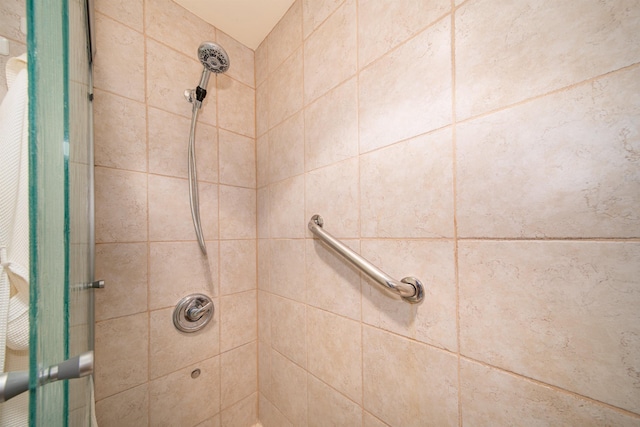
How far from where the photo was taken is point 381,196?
55 cm

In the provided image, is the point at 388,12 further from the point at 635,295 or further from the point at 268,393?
the point at 268,393

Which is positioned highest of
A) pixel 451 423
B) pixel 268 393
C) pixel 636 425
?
pixel 636 425

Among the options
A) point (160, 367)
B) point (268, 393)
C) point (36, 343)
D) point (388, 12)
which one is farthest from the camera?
point (268, 393)

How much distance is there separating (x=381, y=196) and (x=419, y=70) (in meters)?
0.30

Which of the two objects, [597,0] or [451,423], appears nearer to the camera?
[597,0]

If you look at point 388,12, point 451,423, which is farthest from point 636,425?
point 388,12

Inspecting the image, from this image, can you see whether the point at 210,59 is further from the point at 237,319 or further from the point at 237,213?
the point at 237,319

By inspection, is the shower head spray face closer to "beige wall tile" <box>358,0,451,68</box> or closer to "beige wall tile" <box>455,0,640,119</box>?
"beige wall tile" <box>358,0,451,68</box>

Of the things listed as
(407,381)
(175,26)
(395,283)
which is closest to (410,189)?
(395,283)

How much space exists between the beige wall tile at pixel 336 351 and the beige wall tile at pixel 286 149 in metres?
0.53

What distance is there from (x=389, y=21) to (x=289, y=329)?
103cm

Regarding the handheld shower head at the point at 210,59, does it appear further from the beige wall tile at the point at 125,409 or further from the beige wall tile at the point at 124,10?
the beige wall tile at the point at 125,409

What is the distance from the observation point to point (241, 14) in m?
0.88

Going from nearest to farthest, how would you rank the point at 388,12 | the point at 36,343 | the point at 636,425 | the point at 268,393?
the point at 36,343, the point at 636,425, the point at 388,12, the point at 268,393
